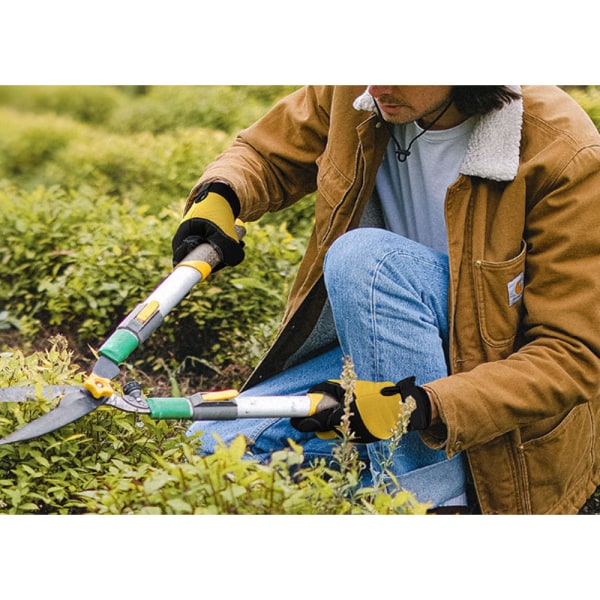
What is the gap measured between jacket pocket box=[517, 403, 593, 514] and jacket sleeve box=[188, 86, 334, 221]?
3.18 feet

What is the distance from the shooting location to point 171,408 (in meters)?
2.05

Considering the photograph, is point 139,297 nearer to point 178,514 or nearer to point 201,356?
point 201,356

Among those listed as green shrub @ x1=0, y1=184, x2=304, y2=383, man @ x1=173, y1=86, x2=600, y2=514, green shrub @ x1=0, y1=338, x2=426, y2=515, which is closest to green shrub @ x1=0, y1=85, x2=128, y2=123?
green shrub @ x1=0, y1=184, x2=304, y2=383

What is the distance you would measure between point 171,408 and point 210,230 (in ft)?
1.66

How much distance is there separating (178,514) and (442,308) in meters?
0.80

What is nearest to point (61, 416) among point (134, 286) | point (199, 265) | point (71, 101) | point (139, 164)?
point (199, 265)

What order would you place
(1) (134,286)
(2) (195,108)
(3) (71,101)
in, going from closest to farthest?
(1) (134,286) < (2) (195,108) < (3) (71,101)

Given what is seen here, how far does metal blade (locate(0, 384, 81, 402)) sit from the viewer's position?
6.79 feet

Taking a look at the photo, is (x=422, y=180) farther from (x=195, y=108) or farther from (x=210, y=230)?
(x=195, y=108)

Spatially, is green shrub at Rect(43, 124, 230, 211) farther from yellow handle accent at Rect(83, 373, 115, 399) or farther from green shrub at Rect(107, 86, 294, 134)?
yellow handle accent at Rect(83, 373, 115, 399)

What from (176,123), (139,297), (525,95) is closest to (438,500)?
(525,95)

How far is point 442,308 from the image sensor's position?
2.22 metres

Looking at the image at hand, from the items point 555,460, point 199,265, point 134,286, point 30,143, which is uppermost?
point 30,143

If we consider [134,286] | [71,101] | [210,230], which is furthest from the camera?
[71,101]
